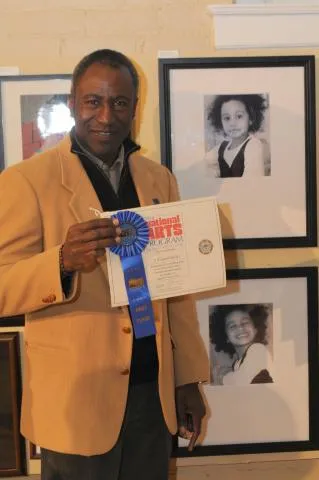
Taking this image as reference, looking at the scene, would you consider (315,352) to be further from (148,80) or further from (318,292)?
(148,80)

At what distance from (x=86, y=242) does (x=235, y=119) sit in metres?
0.90

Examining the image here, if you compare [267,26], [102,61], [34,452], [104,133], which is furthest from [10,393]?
[267,26]

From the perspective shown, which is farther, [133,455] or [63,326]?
[133,455]

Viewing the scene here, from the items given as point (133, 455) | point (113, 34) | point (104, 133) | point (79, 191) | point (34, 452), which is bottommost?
point (34, 452)

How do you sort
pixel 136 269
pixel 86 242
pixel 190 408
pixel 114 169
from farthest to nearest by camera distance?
pixel 190 408, pixel 114 169, pixel 136 269, pixel 86 242

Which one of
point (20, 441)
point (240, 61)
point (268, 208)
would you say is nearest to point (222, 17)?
point (240, 61)

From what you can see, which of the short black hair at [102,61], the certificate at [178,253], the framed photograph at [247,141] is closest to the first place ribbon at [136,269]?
the certificate at [178,253]

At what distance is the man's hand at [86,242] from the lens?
42.8 inches

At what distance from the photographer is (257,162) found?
71.4 inches

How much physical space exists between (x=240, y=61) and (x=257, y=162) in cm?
32

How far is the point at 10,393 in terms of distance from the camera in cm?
179

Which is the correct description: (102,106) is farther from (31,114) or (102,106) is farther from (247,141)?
(247,141)

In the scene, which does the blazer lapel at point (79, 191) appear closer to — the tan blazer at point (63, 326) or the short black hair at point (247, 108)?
the tan blazer at point (63, 326)

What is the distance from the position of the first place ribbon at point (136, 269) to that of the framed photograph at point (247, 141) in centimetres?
64
